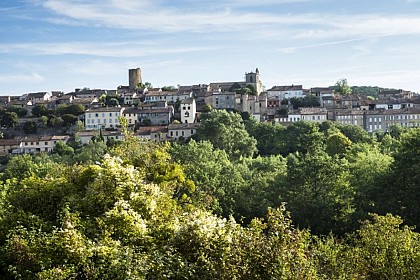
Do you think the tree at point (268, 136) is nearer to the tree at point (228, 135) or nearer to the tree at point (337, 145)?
the tree at point (228, 135)

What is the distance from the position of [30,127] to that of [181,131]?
29.3 meters

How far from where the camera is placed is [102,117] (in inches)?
3310

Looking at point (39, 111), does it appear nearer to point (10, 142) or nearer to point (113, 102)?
point (113, 102)

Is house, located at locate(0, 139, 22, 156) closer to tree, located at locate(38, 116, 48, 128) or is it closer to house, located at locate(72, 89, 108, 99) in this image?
tree, located at locate(38, 116, 48, 128)

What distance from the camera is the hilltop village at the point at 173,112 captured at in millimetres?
77500

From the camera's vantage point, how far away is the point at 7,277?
39.2 feet

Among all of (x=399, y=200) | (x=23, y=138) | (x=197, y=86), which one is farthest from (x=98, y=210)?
(x=197, y=86)

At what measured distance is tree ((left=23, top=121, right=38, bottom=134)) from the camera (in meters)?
85.4

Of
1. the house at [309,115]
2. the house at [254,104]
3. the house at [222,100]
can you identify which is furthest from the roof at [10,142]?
the house at [309,115]

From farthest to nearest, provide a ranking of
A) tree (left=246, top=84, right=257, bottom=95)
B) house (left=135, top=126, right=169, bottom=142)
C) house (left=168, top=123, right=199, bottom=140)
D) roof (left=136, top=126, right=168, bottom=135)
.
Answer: tree (left=246, top=84, right=257, bottom=95) < roof (left=136, top=126, right=168, bottom=135) < house (left=135, top=126, right=169, bottom=142) < house (left=168, top=123, right=199, bottom=140)

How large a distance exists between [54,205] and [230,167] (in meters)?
23.3

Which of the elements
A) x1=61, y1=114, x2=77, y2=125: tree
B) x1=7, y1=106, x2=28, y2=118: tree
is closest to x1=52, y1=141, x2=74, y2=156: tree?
x1=61, y1=114, x2=77, y2=125: tree

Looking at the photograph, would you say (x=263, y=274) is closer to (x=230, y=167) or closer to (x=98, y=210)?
(x=98, y=210)

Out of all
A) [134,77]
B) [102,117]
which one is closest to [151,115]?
[102,117]
